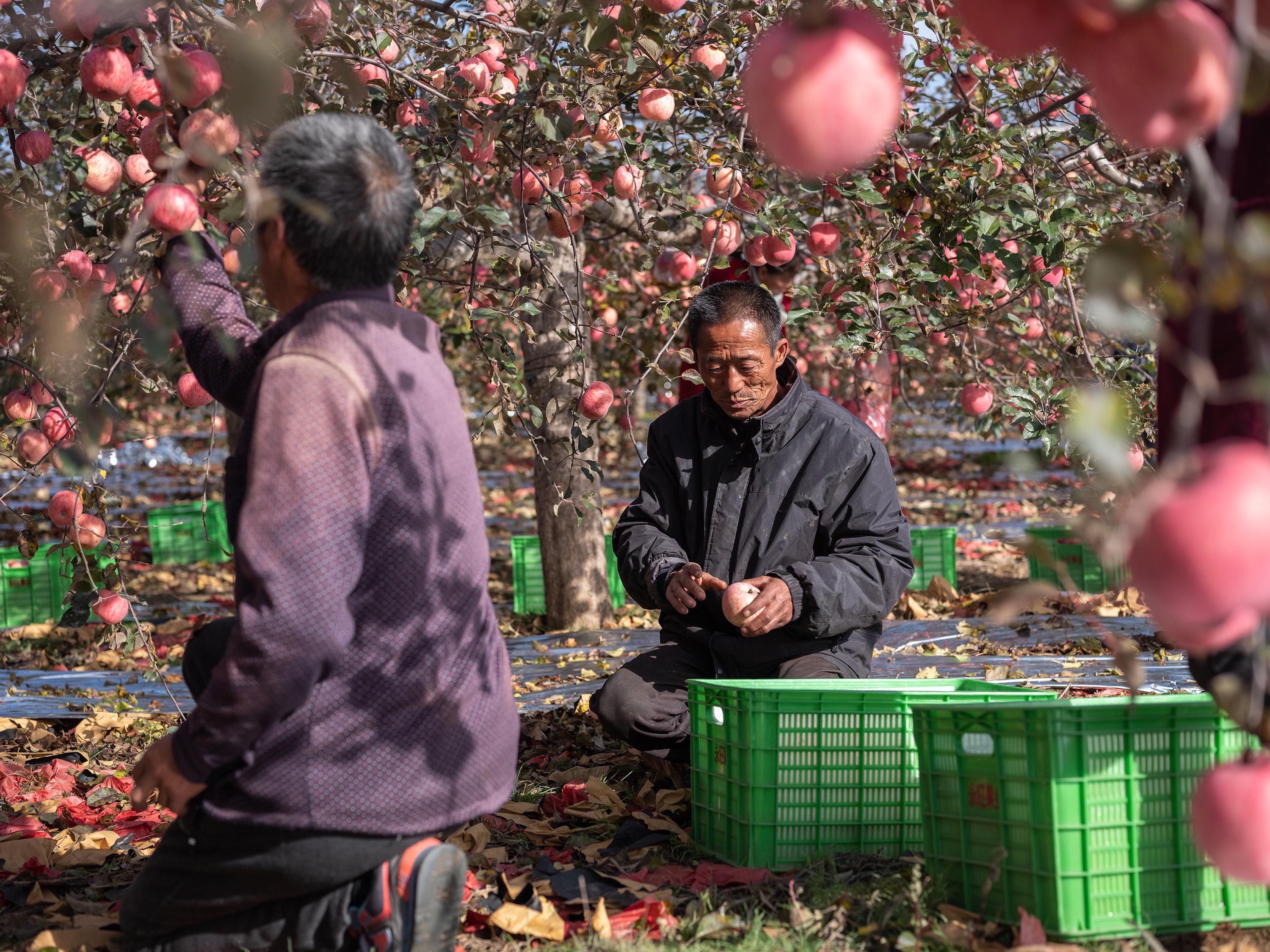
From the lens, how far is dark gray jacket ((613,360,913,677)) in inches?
127

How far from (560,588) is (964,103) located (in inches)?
131

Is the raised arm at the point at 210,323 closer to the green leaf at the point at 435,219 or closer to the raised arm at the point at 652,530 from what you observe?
the green leaf at the point at 435,219

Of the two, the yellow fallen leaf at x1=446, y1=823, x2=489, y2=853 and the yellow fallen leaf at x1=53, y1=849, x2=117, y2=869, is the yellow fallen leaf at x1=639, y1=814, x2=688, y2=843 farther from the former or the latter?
the yellow fallen leaf at x1=53, y1=849, x2=117, y2=869

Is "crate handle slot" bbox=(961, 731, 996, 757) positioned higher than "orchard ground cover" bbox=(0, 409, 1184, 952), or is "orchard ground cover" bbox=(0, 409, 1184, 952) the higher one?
"crate handle slot" bbox=(961, 731, 996, 757)

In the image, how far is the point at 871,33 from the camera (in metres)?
1.23

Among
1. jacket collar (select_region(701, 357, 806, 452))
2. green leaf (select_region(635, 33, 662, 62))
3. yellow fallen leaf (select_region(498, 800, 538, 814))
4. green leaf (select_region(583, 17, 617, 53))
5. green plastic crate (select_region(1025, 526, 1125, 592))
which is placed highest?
green leaf (select_region(635, 33, 662, 62))

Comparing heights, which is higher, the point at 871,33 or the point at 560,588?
the point at 871,33

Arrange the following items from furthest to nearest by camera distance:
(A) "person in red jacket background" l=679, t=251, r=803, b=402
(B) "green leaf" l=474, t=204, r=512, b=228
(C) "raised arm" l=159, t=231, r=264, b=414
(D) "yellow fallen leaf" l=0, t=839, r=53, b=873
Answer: (A) "person in red jacket background" l=679, t=251, r=803, b=402 → (B) "green leaf" l=474, t=204, r=512, b=228 → (D) "yellow fallen leaf" l=0, t=839, r=53, b=873 → (C) "raised arm" l=159, t=231, r=264, b=414

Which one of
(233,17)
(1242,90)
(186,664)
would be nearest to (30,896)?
(186,664)

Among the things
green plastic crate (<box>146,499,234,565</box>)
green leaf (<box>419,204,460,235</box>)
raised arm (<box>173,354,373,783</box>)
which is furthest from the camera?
green plastic crate (<box>146,499,234,565</box>)

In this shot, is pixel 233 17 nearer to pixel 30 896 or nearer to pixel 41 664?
pixel 30 896

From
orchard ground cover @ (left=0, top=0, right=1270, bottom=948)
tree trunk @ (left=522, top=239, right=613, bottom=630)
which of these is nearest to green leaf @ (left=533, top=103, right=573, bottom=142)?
orchard ground cover @ (left=0, top=0, right=1270, bottom=948)

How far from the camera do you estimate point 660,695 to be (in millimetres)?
3273

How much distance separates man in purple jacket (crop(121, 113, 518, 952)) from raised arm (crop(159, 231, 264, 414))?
0.64ft
